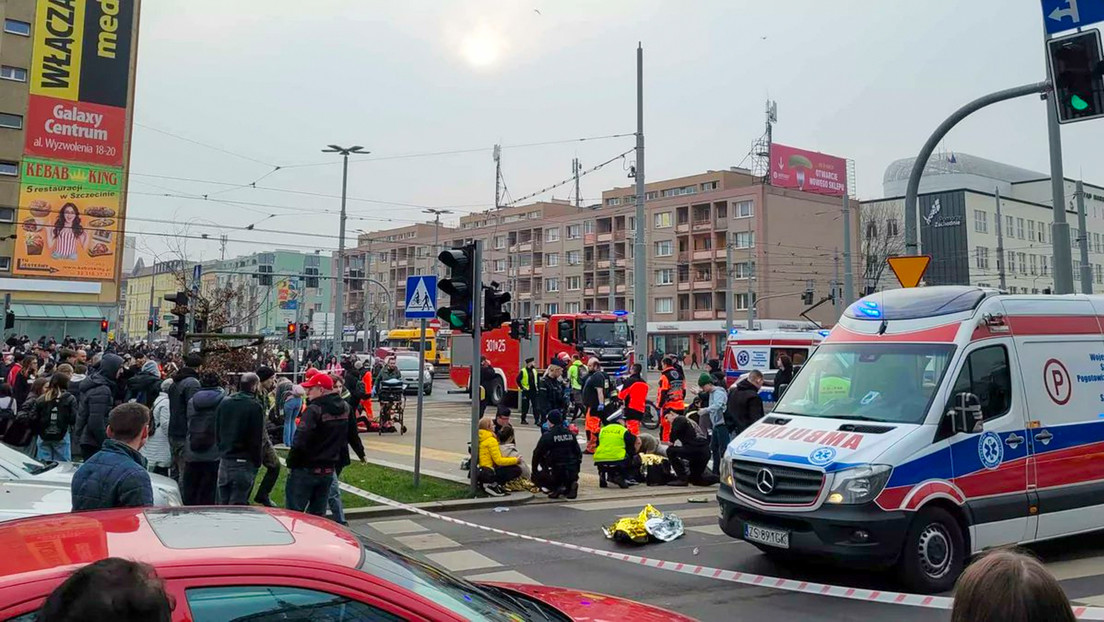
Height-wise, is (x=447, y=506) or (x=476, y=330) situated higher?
(x=476, y=330)

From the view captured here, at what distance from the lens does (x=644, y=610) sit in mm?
3734

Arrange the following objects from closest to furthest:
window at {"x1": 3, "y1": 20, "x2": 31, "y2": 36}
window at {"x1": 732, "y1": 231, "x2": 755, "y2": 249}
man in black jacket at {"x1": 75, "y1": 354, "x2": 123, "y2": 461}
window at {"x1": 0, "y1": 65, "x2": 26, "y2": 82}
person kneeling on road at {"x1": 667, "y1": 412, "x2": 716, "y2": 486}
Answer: man in black jacket at {"x1": 75, "y1": 354, "x2": 123, "y2": 461}
person kneeling on road at {"x1": 667, "y1": 412, "x2": 716, "y2": 486}
window at {"x1": 0, "y1": 65, "x2": 26, "y2": 82}
window at {"x1": 3, "y1": 20, "x2": 31, "y2": 36}
window at {"x1": 732, "y1": 231, "x2": 755, "y2": 249}

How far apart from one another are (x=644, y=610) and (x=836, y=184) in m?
74.3

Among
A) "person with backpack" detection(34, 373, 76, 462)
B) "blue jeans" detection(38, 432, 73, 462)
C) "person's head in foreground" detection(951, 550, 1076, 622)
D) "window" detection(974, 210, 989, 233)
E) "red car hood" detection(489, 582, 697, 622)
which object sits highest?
"window" detection(974, 210, 989, 233)

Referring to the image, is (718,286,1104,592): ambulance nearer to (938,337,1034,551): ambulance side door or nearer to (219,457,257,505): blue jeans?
(938,337,1034,551): ambulance side door

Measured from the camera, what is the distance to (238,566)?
233 cm

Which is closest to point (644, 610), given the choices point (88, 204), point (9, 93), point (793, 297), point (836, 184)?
point (88, 204)

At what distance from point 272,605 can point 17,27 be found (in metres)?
55.6

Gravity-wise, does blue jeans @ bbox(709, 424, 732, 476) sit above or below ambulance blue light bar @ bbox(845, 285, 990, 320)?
below

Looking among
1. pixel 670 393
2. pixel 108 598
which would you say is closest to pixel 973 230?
pixel 670 393

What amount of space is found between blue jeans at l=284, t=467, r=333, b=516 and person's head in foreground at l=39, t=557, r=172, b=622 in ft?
21.2

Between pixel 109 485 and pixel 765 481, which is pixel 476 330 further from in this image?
pixel 109 485

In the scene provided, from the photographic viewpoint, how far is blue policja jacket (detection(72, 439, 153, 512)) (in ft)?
15.6

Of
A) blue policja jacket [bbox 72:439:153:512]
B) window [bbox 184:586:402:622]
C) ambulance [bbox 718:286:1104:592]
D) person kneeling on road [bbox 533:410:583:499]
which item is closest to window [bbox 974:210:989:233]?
person kneeling on road [bbox 533:410:583:499]
